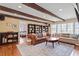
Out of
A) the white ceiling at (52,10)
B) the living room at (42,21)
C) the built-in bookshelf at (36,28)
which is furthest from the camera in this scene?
the built-in bookshelf at (36,28)

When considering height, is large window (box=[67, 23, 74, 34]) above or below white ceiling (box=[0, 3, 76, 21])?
below

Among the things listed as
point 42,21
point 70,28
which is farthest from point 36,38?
point 70,28

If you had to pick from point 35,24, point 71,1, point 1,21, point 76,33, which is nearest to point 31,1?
point 35,24

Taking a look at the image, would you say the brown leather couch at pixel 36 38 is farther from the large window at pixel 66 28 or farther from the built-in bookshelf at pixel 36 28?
the large window at pixel 66 28

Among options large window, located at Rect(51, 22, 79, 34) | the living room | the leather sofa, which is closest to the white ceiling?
the living room

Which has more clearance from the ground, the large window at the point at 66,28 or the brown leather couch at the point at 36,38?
the large window at the point at 66,28

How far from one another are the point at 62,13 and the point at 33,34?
39.0 inches

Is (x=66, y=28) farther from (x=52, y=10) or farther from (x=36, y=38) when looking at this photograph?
(x=36, y=38)

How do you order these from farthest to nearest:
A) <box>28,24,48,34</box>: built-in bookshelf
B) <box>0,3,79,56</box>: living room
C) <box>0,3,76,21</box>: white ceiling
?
1. <box>28,24,48,34</box>: built-in bookshelf
2. <box>0,3,79,56</box>: living room
3. <box>0,3,76,21</box>: white ceiling

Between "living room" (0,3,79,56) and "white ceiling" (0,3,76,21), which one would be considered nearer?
"white ceiling" (0,3,76,21)

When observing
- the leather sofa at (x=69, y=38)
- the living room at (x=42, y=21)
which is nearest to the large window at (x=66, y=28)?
the living room at (x=42, y=21)

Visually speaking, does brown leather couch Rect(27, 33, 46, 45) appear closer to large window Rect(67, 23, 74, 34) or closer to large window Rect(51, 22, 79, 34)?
large window Rect(51, 22, 79, 34)

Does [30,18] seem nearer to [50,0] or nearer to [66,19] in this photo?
[50,0]

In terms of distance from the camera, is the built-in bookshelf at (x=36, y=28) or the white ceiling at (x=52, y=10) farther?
the built-in bookshelf at (x=36, y=28)
